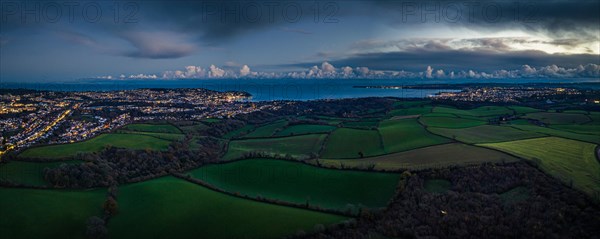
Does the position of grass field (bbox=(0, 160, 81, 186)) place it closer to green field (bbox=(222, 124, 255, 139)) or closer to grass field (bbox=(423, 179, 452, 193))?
green field (bbox=(222, 124, 255, 139))

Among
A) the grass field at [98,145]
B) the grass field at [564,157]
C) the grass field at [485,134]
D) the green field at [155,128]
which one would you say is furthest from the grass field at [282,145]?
the grass field at [564,157]

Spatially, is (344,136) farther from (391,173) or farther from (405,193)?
(405,193)

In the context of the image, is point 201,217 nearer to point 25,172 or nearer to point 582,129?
point 25,172

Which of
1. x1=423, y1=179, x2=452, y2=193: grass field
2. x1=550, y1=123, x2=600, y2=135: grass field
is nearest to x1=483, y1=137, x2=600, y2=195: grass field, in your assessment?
x1=423, y1=179, x2=452, y2=193: grass field

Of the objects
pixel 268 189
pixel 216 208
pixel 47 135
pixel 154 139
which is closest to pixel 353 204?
pixel 268 189

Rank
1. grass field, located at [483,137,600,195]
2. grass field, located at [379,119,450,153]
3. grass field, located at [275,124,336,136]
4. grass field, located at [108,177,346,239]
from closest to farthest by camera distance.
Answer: grass field, located at [108,177,346,239] < grass field, located at [483,137,600,195] < grass field, located at [379,119,450,153] < grass field, located at [275,124,336,136]

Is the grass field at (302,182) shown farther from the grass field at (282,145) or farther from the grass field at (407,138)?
the grass field at (407,138)
